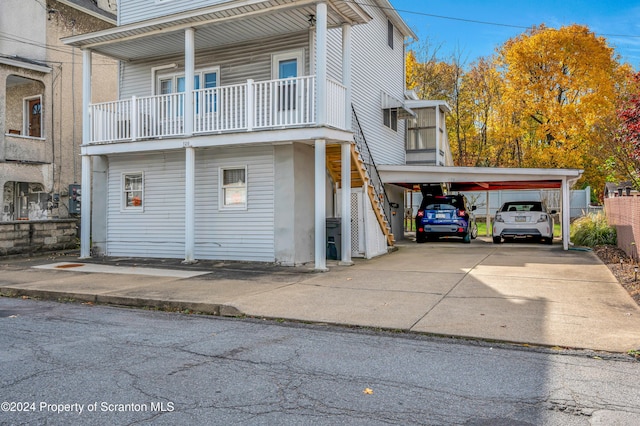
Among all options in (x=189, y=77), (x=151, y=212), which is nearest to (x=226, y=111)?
(x=189, y=77)

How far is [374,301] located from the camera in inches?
319

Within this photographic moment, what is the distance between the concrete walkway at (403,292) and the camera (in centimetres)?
646

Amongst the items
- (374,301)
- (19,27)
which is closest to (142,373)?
(374,301)

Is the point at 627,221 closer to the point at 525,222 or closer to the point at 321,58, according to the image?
the point at 525,222

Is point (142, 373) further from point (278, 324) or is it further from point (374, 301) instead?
point (374, 301)

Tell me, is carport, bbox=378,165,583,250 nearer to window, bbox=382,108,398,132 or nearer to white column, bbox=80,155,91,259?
window, bbox=382,108,398,132

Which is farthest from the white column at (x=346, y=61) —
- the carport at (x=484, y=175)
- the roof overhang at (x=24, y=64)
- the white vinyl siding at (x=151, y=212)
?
the roof overhang at (x=24, y=64)

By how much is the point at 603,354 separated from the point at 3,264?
46.9 ft

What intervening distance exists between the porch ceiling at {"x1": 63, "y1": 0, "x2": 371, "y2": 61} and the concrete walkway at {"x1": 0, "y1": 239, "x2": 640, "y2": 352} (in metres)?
6.06

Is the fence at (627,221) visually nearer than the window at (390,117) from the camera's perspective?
Yes

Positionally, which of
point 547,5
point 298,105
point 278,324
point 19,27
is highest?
point 547,5

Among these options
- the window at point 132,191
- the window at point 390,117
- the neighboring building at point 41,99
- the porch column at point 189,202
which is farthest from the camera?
the window at point 390,117

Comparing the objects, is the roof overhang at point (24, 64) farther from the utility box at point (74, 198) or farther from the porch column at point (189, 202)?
the porch column at point (189, 202)

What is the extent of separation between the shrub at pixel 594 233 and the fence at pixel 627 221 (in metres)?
0.39
